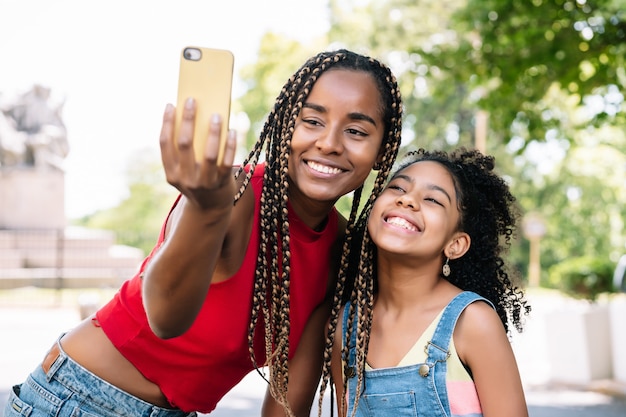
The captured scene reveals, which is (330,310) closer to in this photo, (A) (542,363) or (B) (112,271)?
(A) (542,363)

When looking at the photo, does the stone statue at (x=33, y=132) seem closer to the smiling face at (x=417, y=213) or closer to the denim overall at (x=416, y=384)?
the smiling face at (x=417, y=213)

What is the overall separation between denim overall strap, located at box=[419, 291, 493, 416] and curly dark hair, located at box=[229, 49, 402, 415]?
1.23 feet

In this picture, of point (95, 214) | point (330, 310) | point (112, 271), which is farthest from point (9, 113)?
point (95, 214)

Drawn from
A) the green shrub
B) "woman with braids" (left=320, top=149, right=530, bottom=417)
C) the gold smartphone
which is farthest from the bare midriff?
the green shrub

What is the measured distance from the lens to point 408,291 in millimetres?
2721

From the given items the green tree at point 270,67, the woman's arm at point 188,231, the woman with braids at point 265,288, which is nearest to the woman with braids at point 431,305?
the woman with braids at point 265,288

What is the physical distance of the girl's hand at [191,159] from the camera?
1.28m

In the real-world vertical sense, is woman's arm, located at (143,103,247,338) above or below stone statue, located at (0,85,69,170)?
below

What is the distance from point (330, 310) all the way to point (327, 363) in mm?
183

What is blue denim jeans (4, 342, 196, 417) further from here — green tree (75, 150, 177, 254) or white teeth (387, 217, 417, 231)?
green tree (75, 150, 177, 254)

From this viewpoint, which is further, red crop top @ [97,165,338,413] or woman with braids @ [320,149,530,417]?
woman with braids @ [320,149,530,417]

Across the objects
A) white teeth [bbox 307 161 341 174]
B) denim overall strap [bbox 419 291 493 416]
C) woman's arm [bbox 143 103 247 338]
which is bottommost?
denim overall strap [bbox 419 291 493 416]

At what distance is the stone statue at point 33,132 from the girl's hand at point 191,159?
17616 millimetres

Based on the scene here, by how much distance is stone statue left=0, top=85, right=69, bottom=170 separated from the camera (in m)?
17.9
